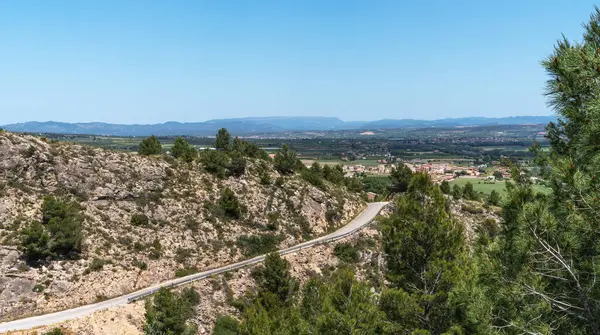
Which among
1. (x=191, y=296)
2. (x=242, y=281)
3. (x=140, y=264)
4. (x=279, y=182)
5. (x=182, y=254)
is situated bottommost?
(x=242, y=281)

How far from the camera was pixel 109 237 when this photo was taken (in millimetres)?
34188

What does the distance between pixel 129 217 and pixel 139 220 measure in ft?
4.39

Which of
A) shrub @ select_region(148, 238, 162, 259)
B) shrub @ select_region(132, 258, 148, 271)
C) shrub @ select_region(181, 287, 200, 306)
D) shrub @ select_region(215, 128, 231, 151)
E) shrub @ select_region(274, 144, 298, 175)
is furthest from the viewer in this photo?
shrub @ select_region(215, 128, 231, 151)

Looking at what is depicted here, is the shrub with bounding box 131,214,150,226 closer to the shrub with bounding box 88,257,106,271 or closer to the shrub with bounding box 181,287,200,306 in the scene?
the shrub with bounding box 88,257,106,271

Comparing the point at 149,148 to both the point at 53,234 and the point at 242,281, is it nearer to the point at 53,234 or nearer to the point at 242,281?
the point at 53,234

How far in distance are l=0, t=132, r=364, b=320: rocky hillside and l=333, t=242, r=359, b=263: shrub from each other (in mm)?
6011

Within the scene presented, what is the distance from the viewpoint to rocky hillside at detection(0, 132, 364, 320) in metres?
27.9

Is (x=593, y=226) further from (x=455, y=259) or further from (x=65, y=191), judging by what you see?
(x=65, y=191)

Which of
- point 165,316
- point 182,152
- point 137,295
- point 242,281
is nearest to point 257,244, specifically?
point 242,281

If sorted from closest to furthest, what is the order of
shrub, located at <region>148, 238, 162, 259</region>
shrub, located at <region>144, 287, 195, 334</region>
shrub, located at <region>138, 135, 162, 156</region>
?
1. shrub, located at <region>144, 287, 195, 334</region>
2. shrub, located at <region>148, 238, 162, 259</region>
3. shrub, located at <region>138, 135, 162, 156</region>

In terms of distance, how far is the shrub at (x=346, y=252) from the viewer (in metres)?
40.9

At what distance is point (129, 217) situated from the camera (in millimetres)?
38156

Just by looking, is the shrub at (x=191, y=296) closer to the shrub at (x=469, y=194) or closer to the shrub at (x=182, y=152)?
the shrub at (x=182, y=152)

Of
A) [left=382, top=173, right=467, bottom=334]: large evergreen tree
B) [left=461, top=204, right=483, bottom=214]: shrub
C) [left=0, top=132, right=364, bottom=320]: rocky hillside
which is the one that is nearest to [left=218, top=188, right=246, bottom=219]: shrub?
[left=0, top=132, right=364, bottom=320]: rocky hillside
